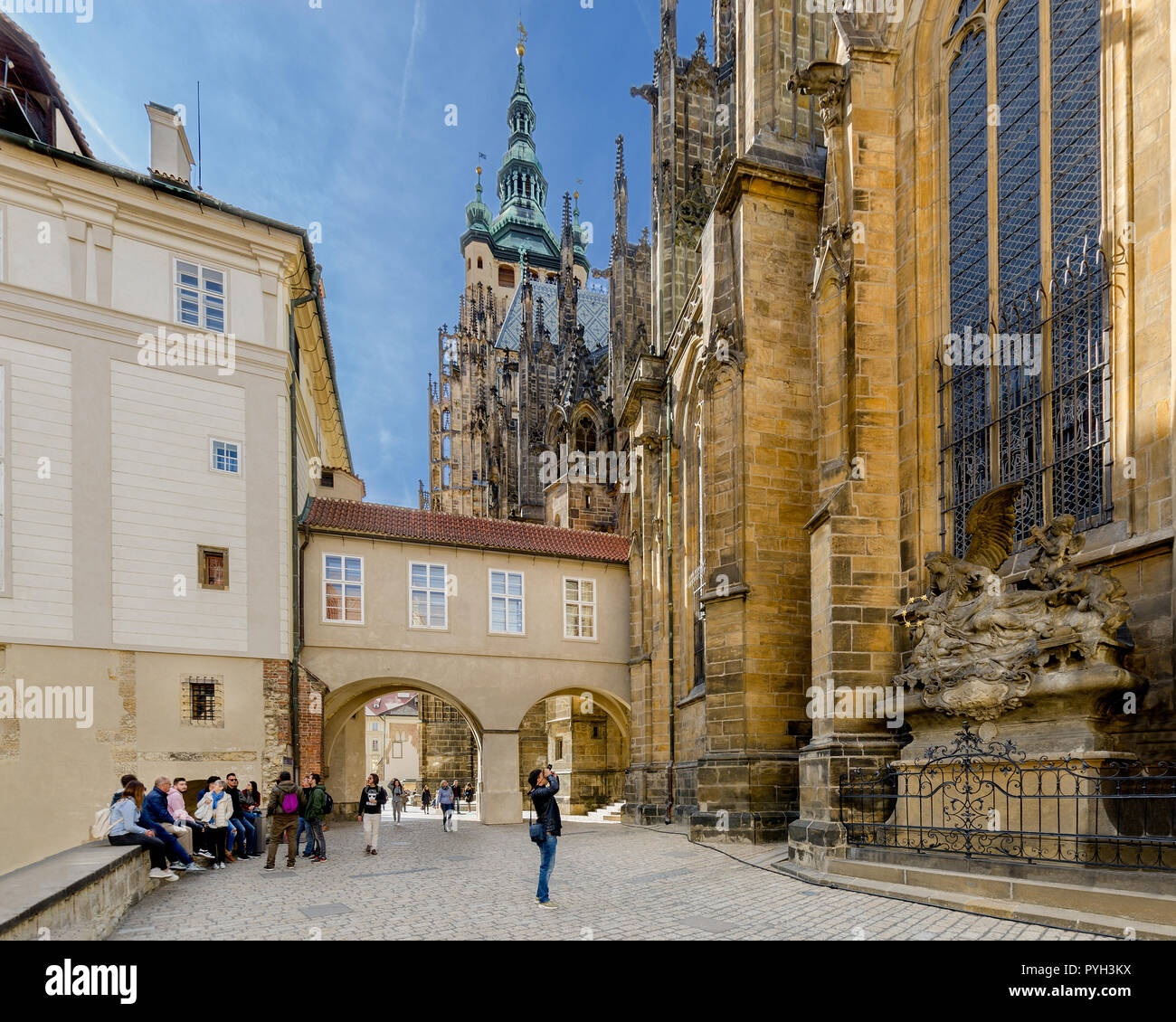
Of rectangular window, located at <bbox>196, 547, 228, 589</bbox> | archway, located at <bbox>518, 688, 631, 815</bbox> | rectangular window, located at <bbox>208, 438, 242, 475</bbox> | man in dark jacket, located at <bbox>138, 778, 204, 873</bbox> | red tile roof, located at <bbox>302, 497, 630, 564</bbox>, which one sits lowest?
archway, located at <bbox>518, 688, 631, 815</bbox>

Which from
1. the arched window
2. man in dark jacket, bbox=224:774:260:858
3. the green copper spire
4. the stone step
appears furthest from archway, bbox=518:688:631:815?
the green copper spire

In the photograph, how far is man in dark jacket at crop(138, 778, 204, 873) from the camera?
11203 mm

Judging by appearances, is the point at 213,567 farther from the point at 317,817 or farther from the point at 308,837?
the point at 317,817

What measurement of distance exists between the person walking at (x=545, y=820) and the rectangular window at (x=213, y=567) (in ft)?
35.5

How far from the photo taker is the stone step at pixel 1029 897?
6.64 m

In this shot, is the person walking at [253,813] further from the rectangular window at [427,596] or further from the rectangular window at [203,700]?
the rectangular window at [427,596]

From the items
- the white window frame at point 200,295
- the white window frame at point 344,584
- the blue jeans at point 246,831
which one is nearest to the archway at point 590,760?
the white window frame at point 344,584

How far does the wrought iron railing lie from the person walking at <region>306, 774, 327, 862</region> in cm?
797

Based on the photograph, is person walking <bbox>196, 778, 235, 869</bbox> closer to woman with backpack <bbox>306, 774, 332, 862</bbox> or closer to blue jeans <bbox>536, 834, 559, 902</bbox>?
woman with backpack <bbox>306, 774, 332, 862</bbox>

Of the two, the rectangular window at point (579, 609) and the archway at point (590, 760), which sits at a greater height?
the rectangular window at point (579, 609)

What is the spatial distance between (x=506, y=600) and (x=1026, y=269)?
49.7 ft

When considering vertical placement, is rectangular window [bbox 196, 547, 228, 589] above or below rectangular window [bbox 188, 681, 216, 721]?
above

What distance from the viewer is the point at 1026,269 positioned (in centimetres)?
1109

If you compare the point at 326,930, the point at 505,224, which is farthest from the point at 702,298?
the point at 505,224
